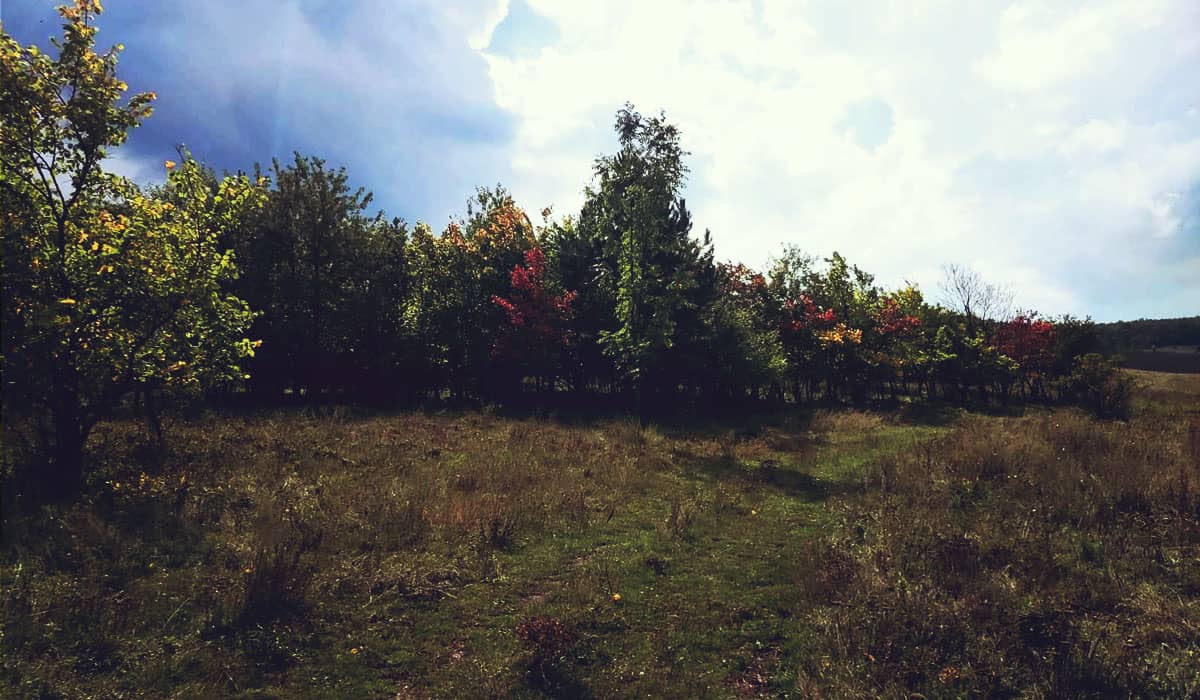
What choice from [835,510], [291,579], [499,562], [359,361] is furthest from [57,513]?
[359,361]

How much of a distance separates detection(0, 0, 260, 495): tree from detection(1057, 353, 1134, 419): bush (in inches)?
1584

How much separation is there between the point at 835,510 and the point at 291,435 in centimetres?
1528

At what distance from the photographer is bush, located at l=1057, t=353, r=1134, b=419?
99.8ft

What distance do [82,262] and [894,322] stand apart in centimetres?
3931

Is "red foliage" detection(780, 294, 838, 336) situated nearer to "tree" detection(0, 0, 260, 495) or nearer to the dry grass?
the dry grass

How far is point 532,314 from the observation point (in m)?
29.0

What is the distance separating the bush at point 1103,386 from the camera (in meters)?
30.4

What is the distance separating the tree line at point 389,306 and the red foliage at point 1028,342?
0.18m

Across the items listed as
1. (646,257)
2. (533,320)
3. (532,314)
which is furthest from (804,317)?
(532,314)

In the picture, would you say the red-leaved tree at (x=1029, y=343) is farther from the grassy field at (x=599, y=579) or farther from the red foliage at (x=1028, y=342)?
the grassy field at (x=599, y=579)

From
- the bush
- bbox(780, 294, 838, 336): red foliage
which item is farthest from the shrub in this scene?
the bush

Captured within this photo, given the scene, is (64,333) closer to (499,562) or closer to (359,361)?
(499,562)

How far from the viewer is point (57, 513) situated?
8.49m

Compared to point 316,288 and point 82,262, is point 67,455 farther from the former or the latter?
point 316,288
